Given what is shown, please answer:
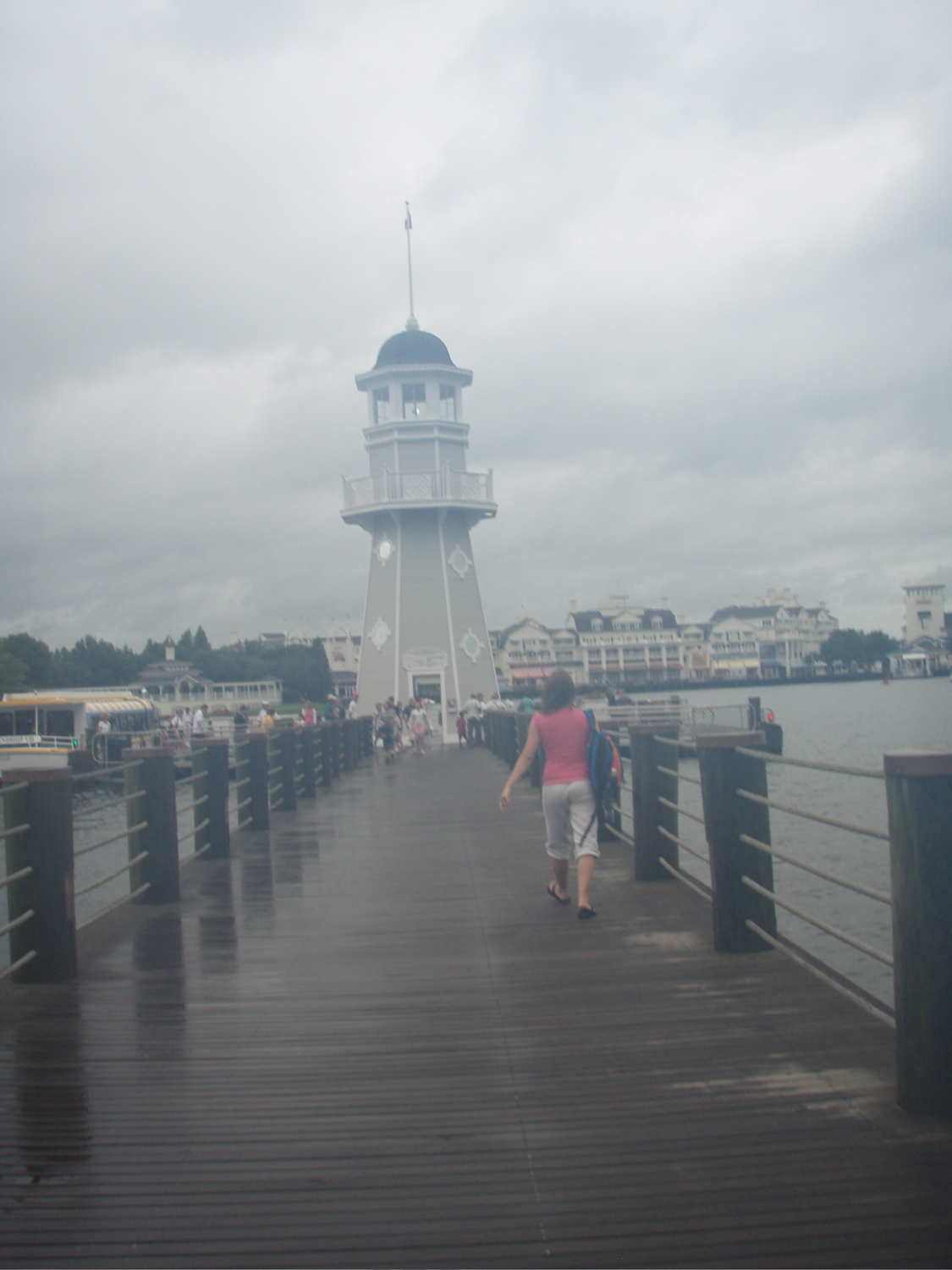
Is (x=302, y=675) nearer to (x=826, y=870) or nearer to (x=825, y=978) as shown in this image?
(x=826, y=870)

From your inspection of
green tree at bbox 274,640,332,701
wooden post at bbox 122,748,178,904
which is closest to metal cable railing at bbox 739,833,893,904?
wooden post at bbox 122,748,178,904

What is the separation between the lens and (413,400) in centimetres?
3828

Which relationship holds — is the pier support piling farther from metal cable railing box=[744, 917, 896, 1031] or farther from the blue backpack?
metal cable railing box=[744, 917, 896, 1031]

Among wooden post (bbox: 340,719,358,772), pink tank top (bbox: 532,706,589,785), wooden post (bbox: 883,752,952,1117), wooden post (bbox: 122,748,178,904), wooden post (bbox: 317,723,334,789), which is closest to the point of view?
wooden post (bbox: 883,752,952,1117)

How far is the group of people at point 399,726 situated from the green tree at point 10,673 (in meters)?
45.0

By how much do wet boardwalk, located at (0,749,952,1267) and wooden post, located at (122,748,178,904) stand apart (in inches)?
46.3

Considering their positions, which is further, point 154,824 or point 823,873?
point 154,824

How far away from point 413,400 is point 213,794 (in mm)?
29479

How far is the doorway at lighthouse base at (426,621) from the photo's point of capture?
3722 cm

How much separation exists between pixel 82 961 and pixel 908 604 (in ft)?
584

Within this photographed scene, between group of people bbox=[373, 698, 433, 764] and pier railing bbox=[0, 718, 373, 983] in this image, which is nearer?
pier railing bbox=[0, 718, 373, 983]

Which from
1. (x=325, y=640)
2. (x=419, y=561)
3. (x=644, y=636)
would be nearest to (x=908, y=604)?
(x=644, y=636)

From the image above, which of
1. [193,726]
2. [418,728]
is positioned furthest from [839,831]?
[193,726]

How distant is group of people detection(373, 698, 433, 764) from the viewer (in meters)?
26.9
